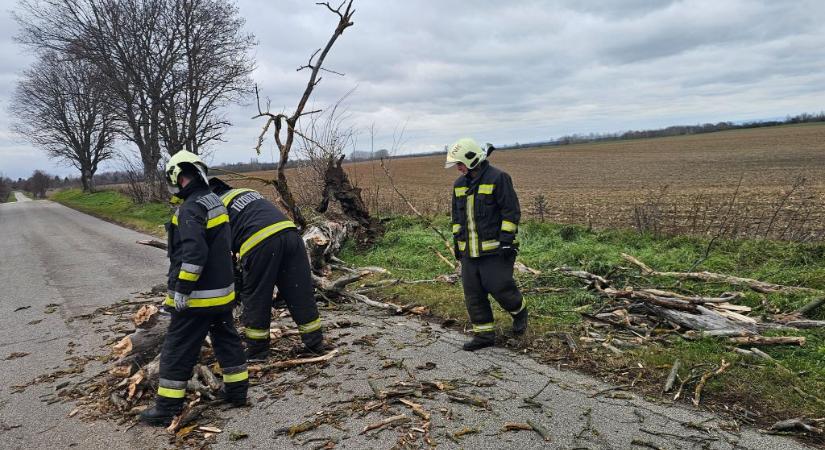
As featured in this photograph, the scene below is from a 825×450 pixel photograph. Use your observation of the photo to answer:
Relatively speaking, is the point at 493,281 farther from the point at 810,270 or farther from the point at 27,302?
the point at 27,302

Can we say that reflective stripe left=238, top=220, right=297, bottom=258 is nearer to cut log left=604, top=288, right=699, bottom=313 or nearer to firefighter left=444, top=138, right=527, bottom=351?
firefighter left=444, top=138, right=527, bottom=351

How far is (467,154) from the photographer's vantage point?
514 cm

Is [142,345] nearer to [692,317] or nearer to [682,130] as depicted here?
[692,317]

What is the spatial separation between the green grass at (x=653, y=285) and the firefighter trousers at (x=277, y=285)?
1.88m

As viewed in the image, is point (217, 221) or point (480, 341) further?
point (480, 341)

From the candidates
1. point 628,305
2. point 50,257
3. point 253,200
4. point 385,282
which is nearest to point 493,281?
point 628,305

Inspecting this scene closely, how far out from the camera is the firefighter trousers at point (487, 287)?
16.9 feet

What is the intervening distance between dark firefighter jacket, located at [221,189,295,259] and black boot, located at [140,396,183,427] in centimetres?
147

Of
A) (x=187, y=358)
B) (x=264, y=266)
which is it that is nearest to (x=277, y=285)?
(x=264, y=266)

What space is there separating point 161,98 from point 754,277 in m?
21.7

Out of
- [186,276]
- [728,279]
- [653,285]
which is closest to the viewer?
[186,276]

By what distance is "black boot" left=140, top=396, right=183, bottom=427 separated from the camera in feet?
12.9

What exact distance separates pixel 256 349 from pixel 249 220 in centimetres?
130

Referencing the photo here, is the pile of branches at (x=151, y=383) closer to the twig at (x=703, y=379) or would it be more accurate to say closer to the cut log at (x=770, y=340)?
the twig at (x=703, y=379)
